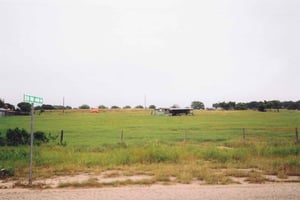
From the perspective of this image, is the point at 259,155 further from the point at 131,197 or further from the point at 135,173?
the point at 131,197

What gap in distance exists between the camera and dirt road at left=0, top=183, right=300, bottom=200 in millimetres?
7398

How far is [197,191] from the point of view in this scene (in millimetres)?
7961

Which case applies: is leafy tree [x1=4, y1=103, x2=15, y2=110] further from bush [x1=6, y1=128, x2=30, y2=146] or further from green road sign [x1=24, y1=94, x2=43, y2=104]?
green road sign [x1=24, y1=94, x2=43, y2=104]

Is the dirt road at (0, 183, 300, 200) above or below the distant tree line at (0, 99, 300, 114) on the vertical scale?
below

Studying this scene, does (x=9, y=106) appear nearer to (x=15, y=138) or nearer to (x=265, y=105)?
(x=265, y=105)

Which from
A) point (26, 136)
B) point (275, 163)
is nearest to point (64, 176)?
point (275, 163)

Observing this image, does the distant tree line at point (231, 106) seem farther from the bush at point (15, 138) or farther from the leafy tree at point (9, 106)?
the bush at point (15, 138)

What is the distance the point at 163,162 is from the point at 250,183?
4701 mm

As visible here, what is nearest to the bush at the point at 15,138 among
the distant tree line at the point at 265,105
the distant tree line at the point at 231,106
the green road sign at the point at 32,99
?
the green road sign at the point at 32,99

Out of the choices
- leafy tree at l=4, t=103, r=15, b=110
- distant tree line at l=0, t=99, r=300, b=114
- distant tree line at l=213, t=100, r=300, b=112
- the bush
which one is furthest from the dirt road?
leafy tree at l=4, t=103, r=15, b=110

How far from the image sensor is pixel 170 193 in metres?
7.80

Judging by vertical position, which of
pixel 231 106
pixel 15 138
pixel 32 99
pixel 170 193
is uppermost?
pixel 231 106

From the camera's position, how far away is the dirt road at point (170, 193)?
7.40 m

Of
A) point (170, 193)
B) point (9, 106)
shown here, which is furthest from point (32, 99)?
point (9, 106)
